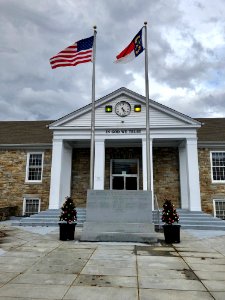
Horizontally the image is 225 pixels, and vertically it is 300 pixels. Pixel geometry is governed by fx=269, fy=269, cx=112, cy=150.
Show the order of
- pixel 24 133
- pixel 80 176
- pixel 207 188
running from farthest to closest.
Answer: pixel 24 133 < pixel 80 176 < pixel 207 188

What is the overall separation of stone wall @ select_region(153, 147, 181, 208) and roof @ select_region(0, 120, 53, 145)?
7901 millimetres

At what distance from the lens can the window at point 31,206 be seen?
18.9 m

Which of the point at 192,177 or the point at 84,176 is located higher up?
the point at 84,176

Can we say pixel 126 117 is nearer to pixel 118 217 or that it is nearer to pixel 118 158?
pixel 118 158

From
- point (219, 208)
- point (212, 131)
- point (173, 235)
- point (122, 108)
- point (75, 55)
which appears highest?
point (75, 55)

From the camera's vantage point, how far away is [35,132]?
2186 centimetres

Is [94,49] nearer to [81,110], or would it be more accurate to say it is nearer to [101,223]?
[81,110]

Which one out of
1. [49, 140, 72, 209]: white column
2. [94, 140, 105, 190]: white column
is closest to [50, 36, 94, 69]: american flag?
[94, 140, 105, 190]: white column

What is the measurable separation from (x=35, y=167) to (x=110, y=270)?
14507 mm

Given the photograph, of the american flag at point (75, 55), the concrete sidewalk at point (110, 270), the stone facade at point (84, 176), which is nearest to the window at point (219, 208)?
the stone facade at point (84, 176)

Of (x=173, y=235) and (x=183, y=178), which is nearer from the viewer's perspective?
(x=173, y=235)

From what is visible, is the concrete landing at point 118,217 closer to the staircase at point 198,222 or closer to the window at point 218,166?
the staircase at point 198,222

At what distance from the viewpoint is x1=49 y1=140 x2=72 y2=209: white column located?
16.7 m

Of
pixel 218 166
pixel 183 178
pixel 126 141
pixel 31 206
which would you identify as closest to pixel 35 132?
pixel 31 206
